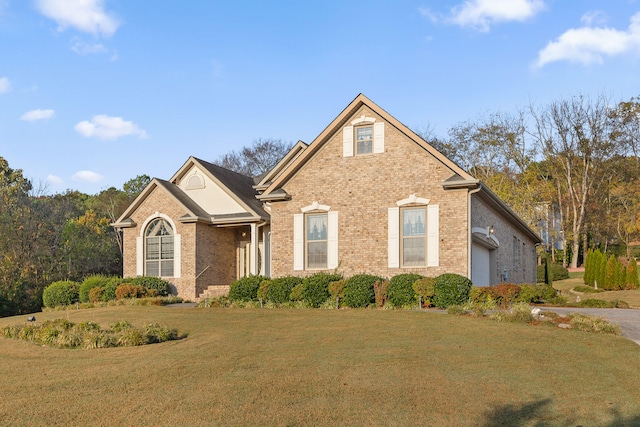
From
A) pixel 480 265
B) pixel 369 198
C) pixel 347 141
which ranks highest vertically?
pixel 347 141

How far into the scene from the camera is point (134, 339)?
12.9 meters

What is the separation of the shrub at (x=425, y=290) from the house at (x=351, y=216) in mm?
1671

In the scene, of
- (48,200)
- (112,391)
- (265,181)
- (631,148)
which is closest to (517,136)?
(631,148)

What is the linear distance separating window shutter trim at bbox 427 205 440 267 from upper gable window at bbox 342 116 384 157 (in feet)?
9.50

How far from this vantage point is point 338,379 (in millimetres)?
9445

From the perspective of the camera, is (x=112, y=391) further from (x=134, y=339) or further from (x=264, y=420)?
(x=134, y=339)

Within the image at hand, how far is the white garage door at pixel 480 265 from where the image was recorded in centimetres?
2261

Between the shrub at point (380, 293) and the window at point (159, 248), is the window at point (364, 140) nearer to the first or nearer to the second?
the shrub at point (380, 293)

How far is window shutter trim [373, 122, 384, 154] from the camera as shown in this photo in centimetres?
2236

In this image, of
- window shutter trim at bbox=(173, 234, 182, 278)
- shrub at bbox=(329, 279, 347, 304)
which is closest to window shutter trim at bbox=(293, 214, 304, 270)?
shrub at bbox=(329, 279, 347, 304)

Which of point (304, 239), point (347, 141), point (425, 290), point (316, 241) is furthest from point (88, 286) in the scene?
point (425, 290)

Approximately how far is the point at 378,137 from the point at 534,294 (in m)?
7.36

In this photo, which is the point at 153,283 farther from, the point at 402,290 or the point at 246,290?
the point at 402,290

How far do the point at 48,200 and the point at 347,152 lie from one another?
29.5m
